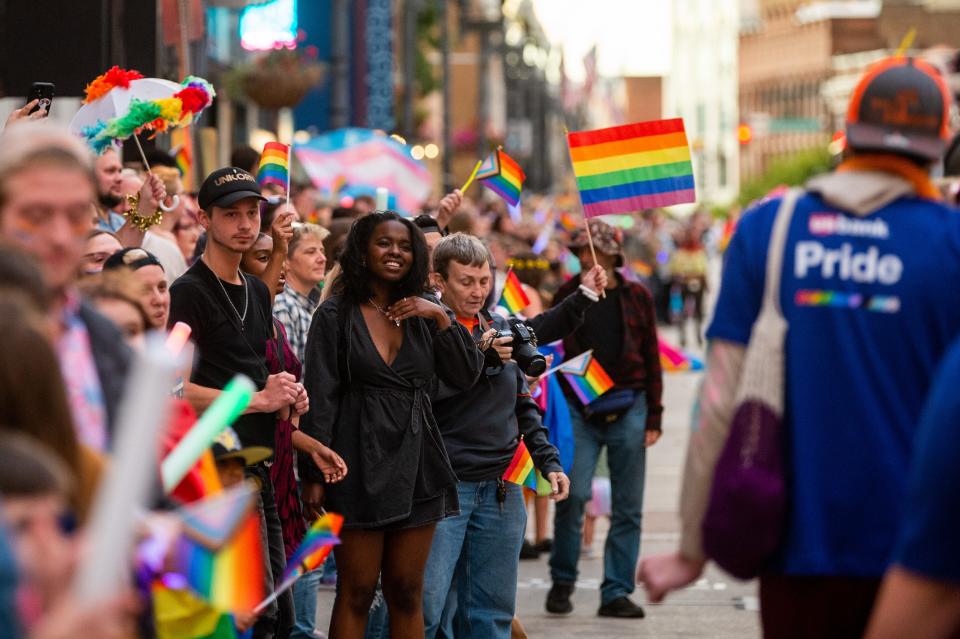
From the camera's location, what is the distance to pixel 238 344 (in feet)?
22.2

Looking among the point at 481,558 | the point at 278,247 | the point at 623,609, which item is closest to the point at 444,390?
the point at 481,558

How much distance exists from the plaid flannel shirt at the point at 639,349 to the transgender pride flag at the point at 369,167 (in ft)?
18.9

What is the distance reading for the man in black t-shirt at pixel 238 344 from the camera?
6.56m

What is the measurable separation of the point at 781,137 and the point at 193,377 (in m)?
148

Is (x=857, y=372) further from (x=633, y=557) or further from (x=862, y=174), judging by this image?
(x=633, y=557)

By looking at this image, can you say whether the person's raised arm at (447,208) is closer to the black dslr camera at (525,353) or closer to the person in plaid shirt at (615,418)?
the person in plaid shirt at (615,418)

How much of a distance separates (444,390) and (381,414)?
427 mm

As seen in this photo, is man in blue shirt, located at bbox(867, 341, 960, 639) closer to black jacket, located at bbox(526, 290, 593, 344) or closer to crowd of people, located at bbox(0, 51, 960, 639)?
crowd of people, located at bbox(0, 51, 960, 639)

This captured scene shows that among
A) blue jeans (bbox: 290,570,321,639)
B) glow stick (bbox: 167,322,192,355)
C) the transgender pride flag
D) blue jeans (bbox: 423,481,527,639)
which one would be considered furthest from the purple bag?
the transgender pride flag

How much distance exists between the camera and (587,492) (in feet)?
32.6

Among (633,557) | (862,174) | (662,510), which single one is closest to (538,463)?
(633,557)

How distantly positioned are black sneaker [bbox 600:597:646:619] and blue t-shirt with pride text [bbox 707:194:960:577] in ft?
17.6

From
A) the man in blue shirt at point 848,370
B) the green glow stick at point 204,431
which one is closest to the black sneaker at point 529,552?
the man in blue shirt at point 848,370

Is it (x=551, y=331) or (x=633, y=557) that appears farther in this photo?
(x=633, y=557)
